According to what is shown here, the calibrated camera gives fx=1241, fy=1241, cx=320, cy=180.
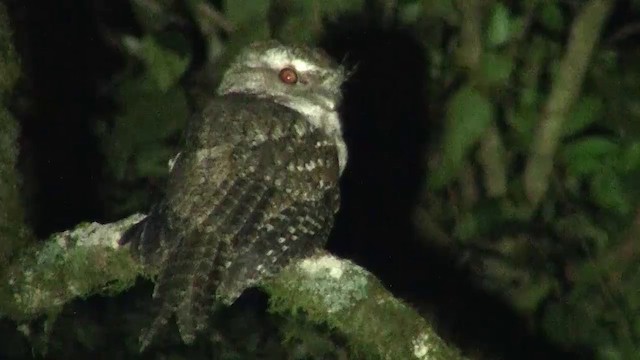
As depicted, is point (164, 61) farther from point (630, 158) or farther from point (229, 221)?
point (630, 158)

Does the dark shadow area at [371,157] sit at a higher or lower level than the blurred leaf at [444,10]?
lower

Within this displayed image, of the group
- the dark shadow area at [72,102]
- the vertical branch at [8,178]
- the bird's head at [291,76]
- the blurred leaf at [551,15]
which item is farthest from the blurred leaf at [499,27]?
the vertical branch at [8,178]

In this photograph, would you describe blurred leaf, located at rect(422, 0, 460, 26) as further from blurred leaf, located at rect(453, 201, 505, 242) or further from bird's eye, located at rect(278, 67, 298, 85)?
bird's eye, located at rect(278, 67, 298, 85)

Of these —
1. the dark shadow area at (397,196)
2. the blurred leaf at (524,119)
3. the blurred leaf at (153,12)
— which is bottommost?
the dark shadow area at (397,196)

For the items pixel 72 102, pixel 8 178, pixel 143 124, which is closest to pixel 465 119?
pixel 143 124

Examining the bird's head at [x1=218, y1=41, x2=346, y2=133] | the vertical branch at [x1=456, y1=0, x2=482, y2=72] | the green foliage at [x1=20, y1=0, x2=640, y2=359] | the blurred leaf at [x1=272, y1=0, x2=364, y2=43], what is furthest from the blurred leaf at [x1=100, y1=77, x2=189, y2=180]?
the vertical branch at [x1=456, y1=0, x2=482, y2=72]

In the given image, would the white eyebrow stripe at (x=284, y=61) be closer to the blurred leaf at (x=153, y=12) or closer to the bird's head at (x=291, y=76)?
the bird's head at (x=291, y=76)

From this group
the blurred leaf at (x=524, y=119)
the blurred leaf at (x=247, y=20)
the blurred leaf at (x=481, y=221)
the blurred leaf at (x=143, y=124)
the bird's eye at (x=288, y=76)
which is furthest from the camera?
the blurred leaf at (x=481, y=221)
